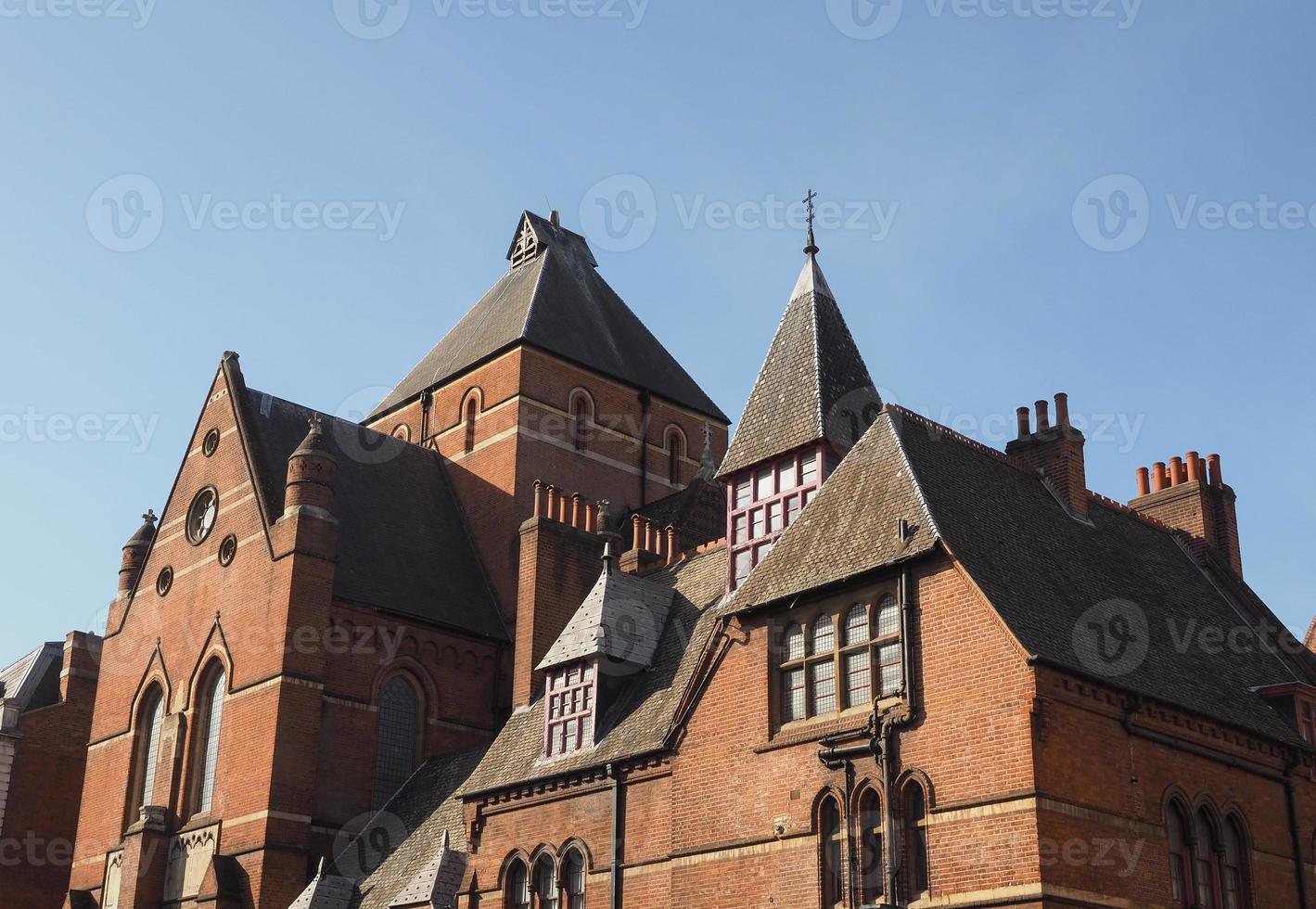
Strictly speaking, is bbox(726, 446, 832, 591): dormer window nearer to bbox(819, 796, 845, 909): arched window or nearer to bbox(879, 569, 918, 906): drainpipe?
bbox(879, 569, 918, 906): drainpipe

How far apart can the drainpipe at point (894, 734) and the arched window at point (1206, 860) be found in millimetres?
4779

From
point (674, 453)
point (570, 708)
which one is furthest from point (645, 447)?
point (570, 708)

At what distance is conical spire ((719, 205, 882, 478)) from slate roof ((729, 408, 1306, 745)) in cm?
242

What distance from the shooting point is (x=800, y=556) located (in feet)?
83.7

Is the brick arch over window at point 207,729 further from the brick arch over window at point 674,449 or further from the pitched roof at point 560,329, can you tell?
the brick arch over window at point 674,449

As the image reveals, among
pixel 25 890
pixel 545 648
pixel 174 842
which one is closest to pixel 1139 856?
pixel 545 648

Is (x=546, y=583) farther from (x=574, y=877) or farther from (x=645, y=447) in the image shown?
(x=645, y=447)

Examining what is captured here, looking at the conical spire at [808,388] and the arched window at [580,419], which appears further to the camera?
the arched window at [580,419]

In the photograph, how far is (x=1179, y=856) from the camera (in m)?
22.9

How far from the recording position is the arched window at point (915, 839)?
70.9ft

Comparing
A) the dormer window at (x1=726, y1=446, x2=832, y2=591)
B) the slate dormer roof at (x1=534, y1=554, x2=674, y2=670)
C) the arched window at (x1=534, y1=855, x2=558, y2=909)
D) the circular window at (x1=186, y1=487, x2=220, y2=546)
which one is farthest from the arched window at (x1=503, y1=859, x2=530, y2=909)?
the circular window at (x1=186, y1=487, x2=220, y2=546)

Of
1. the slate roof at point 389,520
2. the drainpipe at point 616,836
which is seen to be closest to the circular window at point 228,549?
the slate roof at point 389,520

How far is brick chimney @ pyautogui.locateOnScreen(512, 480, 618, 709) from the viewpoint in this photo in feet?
109

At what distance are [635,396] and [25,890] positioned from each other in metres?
24.0
